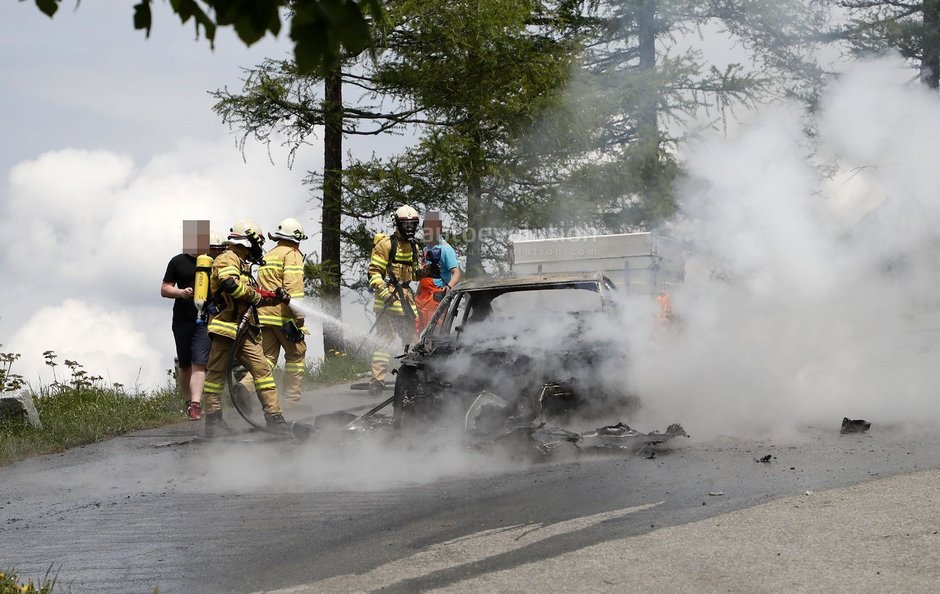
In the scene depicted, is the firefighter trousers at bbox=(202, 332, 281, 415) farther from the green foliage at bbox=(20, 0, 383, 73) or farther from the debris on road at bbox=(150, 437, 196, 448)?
the green foliage at bbox=(20, 0, 383, 73)

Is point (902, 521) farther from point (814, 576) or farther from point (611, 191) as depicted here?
point (611, 191)

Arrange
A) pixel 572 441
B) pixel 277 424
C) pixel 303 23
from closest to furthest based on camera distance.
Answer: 1. pixel 303 23
2. pixel 572 441
3. pixel 277 424

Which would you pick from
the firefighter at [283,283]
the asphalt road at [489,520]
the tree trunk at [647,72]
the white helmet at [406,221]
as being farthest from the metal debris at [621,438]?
the tree trunk at [647,72]

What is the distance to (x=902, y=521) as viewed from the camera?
520 centimetres

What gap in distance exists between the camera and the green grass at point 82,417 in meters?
10.6

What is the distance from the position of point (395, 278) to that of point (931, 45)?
12.8 meters

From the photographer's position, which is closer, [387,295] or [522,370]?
[522,370]

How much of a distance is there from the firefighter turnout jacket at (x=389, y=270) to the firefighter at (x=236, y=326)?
2.32m

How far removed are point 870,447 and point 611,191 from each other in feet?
44.1

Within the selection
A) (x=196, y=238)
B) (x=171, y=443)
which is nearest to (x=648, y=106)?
(x=196, y=238)

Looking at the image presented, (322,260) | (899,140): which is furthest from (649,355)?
(322,260)

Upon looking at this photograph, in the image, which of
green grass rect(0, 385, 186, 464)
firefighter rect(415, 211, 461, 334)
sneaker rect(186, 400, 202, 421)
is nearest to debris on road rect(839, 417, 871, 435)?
firefighter rect(415, 211, 461, 334)

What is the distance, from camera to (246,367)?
399 inches

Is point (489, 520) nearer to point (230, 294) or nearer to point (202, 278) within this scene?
point (230, 294)
